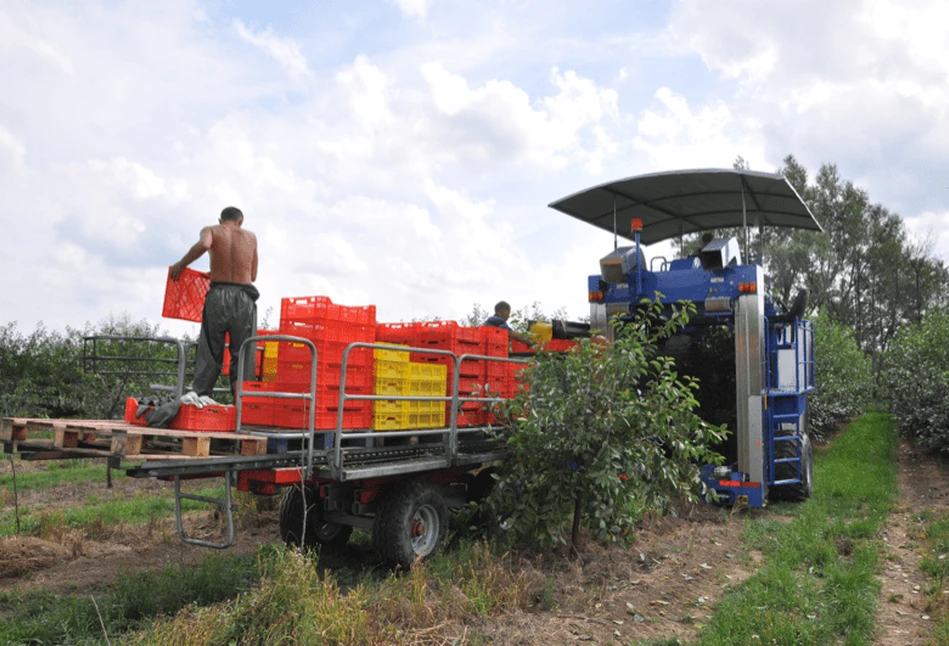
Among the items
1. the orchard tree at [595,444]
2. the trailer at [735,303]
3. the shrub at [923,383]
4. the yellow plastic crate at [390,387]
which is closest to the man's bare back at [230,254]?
the yellow plastic crate at [390,387]

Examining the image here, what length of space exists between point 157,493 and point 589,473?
25.3 ft

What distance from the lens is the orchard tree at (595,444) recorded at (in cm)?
692

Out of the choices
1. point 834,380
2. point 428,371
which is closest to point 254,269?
Answer: point 428,371

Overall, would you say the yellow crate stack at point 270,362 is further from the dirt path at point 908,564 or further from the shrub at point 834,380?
the shrub at point 834,380

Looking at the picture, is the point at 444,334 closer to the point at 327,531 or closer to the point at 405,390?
the point at 405,390

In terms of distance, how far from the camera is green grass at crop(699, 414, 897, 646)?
5477 mm

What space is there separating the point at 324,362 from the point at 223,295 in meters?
1.25

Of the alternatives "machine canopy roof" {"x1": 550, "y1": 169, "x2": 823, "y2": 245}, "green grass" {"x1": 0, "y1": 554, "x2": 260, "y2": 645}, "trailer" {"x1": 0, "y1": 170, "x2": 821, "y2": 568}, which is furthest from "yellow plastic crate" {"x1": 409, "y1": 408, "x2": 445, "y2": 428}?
"machine canopy roof" {"x1": 550, "y1": 169, "x2": 823, "y2": 245}

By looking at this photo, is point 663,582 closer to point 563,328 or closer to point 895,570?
point 895,570

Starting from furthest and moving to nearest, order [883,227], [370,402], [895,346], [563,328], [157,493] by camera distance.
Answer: [883,227]
[895,346]
[157,493]
[563,328]
[370,402]

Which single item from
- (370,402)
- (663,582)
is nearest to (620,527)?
(663,582)

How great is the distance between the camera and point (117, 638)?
16.2 ft

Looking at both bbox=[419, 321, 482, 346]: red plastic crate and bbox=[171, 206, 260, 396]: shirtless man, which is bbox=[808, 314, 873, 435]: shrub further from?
bbox=[171, 206, 260, 396]: shirtless man

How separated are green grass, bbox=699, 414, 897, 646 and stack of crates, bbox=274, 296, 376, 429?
10.4 ft
